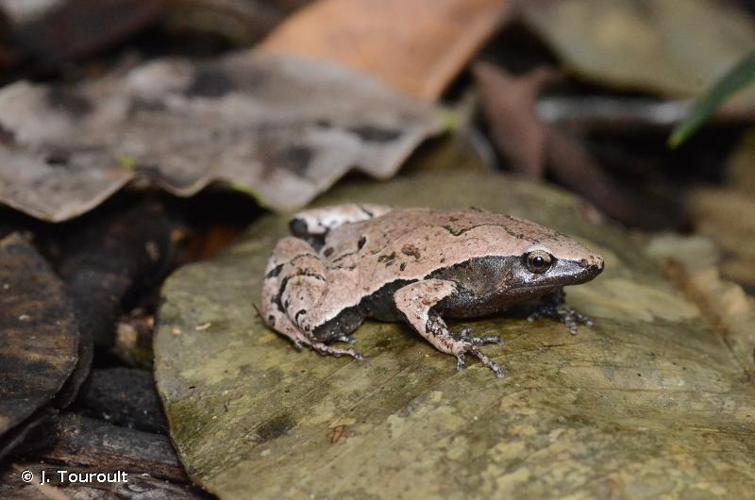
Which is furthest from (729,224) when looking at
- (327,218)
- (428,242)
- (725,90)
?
(327,218)

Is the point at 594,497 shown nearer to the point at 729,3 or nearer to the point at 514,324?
the point at 514,324

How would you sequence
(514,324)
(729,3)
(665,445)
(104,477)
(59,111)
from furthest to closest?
(729,3) → (59,111) → (514,324) → (104,477) → (665,445)

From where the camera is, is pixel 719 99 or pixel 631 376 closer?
pixel 631 376

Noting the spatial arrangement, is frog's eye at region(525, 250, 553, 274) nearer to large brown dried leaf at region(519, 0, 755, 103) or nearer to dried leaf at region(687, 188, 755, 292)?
dried leaf at region(687, 188, 755, 292)

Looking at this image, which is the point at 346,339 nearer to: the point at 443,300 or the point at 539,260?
the point at 443,300

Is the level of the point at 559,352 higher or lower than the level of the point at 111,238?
higher

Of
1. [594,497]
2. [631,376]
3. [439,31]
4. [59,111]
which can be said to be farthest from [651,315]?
[59,111]

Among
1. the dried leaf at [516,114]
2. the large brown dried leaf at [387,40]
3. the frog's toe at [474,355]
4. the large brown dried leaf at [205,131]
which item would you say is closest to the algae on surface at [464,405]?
the frog's toe at [474,355]
